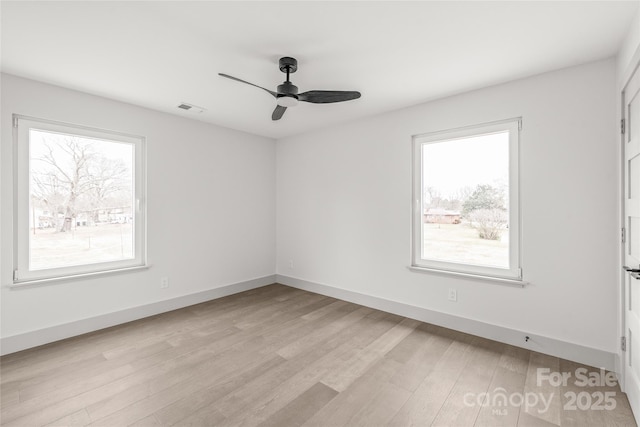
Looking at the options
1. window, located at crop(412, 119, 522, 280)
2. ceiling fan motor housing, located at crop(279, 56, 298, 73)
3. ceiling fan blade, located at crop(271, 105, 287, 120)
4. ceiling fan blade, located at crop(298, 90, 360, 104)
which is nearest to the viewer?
ceiling fan motor housing, located at crop(279, 56, 298, 73)

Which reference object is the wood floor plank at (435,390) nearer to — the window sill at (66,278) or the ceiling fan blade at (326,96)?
the ceiling fan blade at (326,96)

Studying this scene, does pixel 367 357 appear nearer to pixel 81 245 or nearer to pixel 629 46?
pixel 629 46

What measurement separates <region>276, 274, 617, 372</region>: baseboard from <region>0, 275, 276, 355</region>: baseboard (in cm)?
169

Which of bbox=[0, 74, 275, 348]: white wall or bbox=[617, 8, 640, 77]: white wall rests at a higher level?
bbox=[617, 8, 640, 77]: white wall

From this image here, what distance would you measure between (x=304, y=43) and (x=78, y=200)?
9.58 ft

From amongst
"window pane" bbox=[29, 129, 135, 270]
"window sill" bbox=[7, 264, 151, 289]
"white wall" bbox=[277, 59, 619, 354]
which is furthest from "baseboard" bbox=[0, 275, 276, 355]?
"white wall" bbox=[277, 59, 619, 354]

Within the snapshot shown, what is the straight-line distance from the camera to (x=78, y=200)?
3195mm

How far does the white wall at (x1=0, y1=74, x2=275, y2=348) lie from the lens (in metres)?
2.79

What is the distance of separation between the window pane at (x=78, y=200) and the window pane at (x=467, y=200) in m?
3.64

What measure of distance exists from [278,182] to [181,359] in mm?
3247

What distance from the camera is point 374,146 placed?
3924 mm

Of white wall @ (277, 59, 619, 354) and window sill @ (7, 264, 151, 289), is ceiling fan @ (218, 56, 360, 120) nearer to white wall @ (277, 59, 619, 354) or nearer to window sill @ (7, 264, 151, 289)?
white wall @ (277, 59, 619, 354)

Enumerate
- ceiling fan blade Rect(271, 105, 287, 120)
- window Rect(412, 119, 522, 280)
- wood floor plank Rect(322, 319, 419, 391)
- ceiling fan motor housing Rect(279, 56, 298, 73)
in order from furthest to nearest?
window Rect(412, 119, 522, 280)
ceiling fan blade Rect(271, 105, 287, 120)
ceiling fan motor housing Rect(279, 56, 298, 73)
wood floor plank Rect(322, 319, 419, 391)

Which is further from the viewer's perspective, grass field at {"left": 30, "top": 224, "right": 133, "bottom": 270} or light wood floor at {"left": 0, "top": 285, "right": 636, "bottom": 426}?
grass field at {"left": 30, "top": 224, "right": 133, "bottom": 270}
